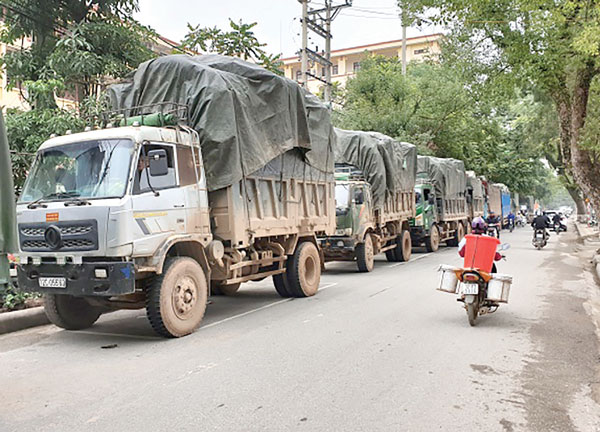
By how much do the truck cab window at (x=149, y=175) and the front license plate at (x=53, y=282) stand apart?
4.55ft

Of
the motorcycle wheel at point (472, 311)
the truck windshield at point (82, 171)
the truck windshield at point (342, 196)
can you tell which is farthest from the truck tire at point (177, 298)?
the truck windshield at point (342, 196)

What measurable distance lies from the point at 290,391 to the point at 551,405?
7.34ft

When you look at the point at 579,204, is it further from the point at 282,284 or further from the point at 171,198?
the point at 171,198

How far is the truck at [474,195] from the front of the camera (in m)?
27.8

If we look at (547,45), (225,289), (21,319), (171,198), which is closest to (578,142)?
(547,45)

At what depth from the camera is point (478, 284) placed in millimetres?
7676

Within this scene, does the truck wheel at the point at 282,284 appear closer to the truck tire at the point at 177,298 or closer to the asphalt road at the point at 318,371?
the asphalt road at the point at 318,371

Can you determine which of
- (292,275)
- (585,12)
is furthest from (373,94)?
(292,275)

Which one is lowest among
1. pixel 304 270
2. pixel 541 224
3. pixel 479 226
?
pixel 304 270

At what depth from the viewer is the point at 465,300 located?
7645 millimetres

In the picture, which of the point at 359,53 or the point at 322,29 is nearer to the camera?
the point at 322,29

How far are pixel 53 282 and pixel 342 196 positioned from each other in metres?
8.40

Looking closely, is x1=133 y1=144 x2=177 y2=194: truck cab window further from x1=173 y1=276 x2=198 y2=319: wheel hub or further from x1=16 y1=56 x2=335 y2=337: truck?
x1=173 y1=276 x2=198 y2=319: wheel hub

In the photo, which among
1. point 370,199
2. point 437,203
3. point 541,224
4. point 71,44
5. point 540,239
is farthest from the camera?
point 541,224
